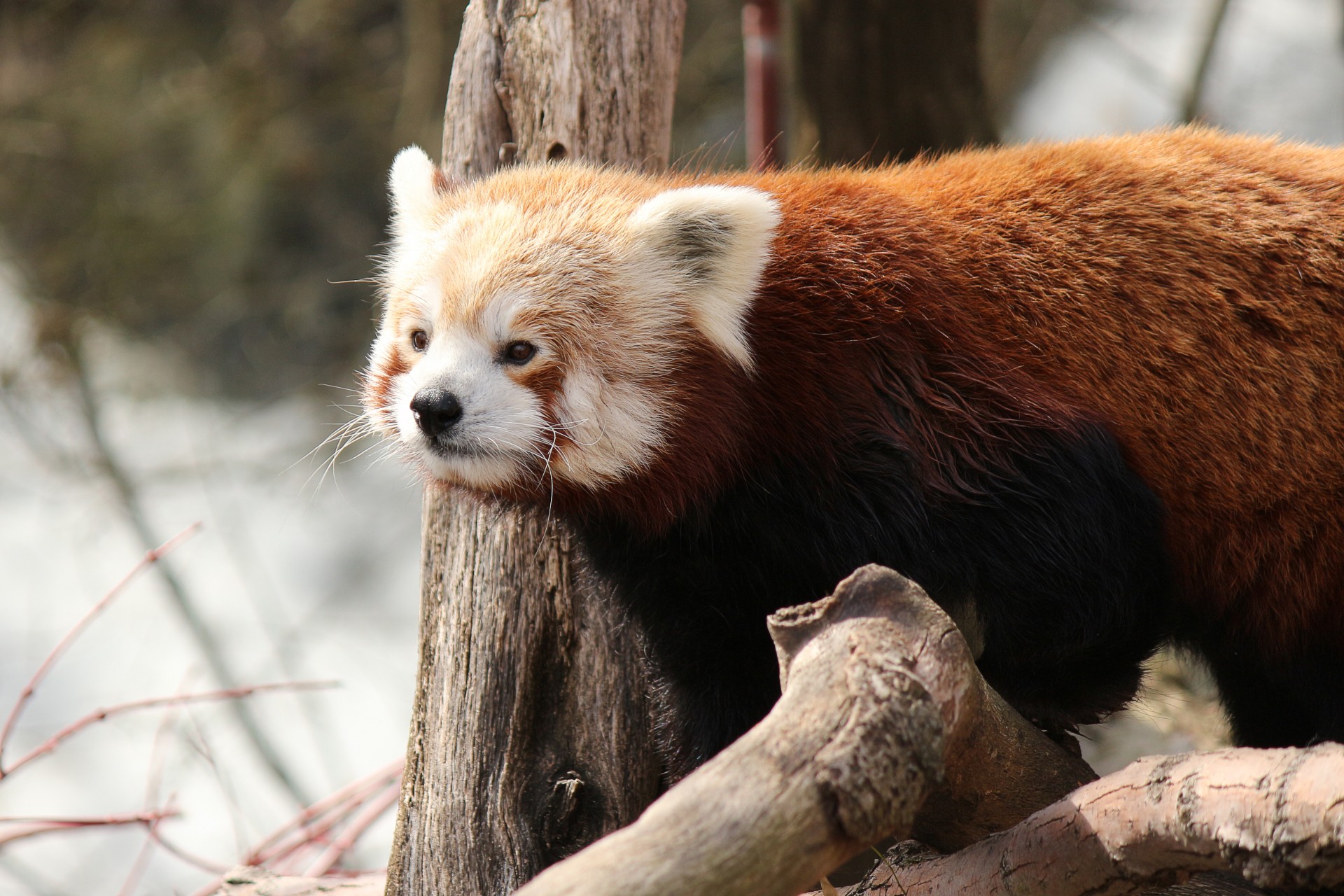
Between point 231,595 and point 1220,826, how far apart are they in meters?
6.48

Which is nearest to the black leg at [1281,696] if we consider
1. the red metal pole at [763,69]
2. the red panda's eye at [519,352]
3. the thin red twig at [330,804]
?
the red panda's eye at [519,352]

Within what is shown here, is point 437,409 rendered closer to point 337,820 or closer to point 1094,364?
point 1094,364

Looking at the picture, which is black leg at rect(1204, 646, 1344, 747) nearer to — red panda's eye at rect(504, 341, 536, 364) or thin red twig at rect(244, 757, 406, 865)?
red panda's eye at rect(504, 341, 536, 364)

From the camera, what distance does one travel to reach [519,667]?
2.66 meters

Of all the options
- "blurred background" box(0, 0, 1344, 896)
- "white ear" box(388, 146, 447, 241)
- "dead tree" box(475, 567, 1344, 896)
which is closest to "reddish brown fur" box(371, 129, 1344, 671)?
"white ear" box(388, 146, 447, 241)

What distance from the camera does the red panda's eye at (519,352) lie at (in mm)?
2164

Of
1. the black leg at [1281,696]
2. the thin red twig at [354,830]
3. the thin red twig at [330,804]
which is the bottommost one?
the thin red twig at [354,830]

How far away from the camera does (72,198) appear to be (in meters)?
7.11

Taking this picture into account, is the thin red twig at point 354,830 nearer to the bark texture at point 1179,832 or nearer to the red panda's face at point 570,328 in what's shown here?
the red panda's face at point 570,328

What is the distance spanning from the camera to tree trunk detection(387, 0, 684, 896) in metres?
2.60

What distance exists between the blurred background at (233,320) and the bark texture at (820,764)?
5.02m

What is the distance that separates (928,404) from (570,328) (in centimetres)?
69

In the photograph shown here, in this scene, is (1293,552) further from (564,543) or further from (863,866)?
(564,543)

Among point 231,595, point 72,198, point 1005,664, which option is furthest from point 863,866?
point 72,198
